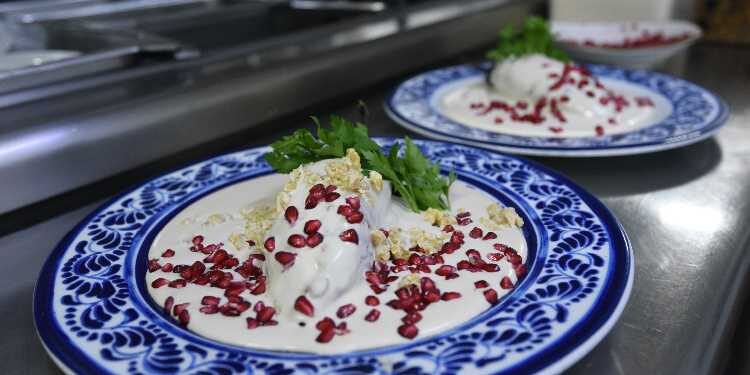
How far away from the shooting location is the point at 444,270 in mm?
998

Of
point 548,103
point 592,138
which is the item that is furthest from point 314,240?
point 548,103

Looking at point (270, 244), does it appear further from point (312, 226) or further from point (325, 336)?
point (325, 336)

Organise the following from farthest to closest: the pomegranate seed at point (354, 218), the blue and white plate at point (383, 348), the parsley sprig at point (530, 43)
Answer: the parsley sprig at point (530, 43), the pomegranate seed at point (354, 218), the blue and white plate at point (383, 348)

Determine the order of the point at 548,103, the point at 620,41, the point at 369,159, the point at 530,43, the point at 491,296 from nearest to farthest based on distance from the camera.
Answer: the point at 491,296 → the point at 369,159 → the point at 548,103 → the point at 530,43 → the point at 620,41

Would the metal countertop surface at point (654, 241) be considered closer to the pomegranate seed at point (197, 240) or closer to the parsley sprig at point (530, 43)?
the pomegranate seed at point (197, 240)

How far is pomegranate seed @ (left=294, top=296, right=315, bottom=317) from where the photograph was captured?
896mm

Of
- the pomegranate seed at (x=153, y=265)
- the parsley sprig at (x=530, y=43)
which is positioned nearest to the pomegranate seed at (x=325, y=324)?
the pomegranate seed at (x=153, y=265)

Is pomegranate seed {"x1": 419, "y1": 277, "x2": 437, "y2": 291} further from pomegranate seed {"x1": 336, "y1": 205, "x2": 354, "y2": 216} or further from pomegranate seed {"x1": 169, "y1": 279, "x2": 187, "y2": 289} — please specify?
pomegranate seed {"x1": 169, "y1": 279, "x2": 187, "y2": 289}

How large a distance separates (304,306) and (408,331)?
152 millimetres

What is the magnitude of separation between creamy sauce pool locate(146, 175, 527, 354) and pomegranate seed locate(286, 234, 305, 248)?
0.20ft

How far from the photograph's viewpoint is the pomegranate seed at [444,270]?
3.27ft

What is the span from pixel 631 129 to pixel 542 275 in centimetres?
90

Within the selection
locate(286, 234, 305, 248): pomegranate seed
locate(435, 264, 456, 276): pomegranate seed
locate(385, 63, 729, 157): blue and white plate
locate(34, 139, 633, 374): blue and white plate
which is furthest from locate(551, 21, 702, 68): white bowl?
locate(286, 234, 305, 248): pomegranate seed

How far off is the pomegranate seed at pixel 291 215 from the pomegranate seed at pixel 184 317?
20 centimetres
